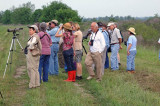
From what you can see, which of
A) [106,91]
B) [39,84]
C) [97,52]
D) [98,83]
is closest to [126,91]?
[106,91]

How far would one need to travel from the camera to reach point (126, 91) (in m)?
7.54

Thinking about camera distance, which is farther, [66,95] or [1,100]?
[66,95]

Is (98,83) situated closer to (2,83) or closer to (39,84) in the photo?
(39,84)

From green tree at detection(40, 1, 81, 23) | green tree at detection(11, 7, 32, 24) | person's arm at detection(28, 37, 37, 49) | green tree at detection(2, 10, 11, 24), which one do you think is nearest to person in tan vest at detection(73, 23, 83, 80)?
person's arm at detection(28, 37, 37, 49)

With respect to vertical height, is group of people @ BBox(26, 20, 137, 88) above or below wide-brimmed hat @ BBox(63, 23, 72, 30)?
below

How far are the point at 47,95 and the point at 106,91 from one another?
5.35 ft

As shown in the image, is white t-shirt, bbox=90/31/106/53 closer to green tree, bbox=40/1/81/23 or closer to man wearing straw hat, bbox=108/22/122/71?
man wearing straw hat, bbox=108/22/122/71

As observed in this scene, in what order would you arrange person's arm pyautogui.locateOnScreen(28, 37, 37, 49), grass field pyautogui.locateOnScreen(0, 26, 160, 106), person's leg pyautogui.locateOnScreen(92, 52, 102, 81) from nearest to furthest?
grass field pyautogui.locateOnScreen(0, 26, 160, 106) → person's arm pyautogui.locateOnScreen(28, 37, 37, 49) → person's leg pyautogui.locateOnScreen(92, 52, 102, 81)

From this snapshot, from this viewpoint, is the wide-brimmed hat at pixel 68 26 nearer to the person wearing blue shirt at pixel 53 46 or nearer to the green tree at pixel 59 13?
the person wearing blue shirt at pixel 53 46

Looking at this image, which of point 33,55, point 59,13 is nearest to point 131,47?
point 33,55

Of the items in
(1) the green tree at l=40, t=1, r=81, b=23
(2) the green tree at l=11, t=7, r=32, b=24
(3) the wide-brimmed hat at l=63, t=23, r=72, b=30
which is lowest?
(3) the wide-brimmed hat at l=63, t=23, r=72, b=30

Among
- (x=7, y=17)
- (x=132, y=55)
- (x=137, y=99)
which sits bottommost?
(x=137, y=99)

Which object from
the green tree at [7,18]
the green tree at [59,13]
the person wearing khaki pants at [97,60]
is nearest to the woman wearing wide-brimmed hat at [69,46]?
the person wearing khaki pants at [97,60]

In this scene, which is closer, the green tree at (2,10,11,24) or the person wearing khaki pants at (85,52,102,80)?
the person wearing khaki pants at (85,52,102,80)
